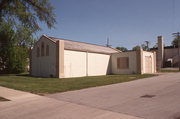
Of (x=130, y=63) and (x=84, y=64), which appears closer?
(x=84, y=64)

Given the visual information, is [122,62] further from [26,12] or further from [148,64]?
[26,12]

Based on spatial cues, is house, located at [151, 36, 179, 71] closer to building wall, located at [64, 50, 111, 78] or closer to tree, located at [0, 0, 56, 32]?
building wall, located at [64, 50, 111, 78]

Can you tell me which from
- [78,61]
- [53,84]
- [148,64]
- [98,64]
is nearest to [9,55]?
[78,61]

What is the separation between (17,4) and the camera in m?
11.5

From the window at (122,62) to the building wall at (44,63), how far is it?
1057cm

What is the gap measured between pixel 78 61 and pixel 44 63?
523 centimetres

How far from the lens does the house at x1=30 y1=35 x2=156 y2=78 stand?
2266 centimetres

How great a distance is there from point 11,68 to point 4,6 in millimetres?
23804

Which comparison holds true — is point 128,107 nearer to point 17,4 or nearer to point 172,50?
point 17,4

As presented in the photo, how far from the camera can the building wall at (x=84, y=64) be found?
2295cm

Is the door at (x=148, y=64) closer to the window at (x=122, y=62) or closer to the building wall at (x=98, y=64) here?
the window at (x=122, y=62)

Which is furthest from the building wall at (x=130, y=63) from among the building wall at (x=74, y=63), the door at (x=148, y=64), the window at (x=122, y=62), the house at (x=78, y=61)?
the building wall at (x=74, y=63)

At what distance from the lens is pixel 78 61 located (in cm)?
2400

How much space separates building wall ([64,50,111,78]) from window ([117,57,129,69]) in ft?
5.58
